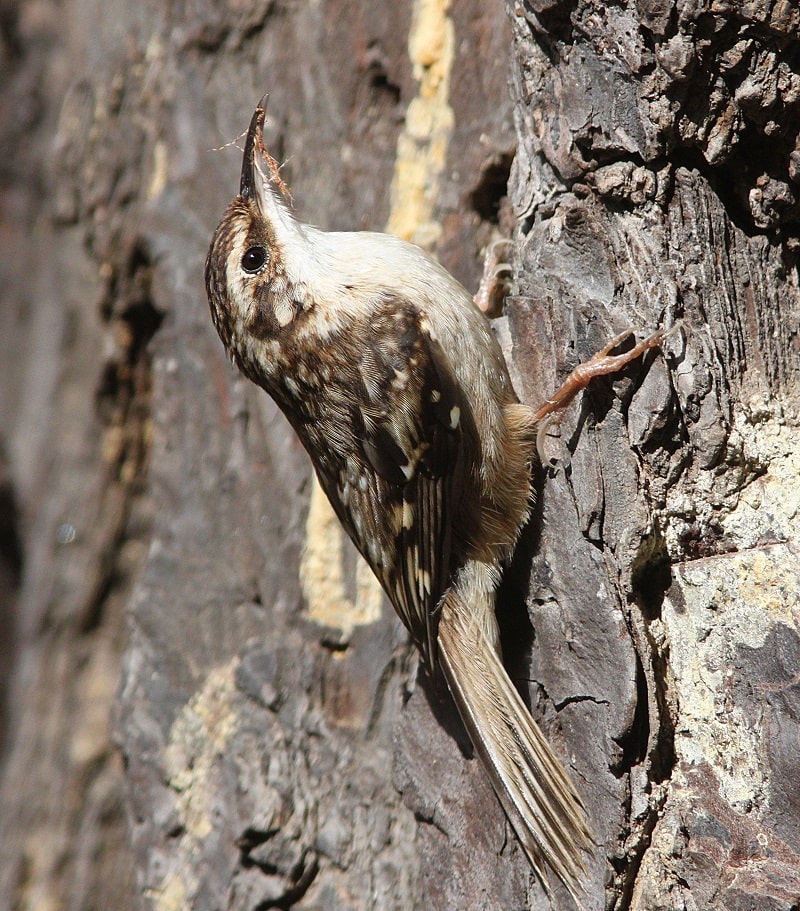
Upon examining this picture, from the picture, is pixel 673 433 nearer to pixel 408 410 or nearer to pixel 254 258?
pixel 408 410

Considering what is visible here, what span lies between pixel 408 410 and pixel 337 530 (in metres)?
0.58

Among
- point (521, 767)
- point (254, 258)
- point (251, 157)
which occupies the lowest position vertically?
point (521, 767)

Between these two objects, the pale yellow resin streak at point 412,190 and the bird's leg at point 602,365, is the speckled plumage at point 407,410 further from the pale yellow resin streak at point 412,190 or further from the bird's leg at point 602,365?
the pale yellow resin streak at point 412,190

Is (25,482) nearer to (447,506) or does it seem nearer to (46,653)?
(46,653)

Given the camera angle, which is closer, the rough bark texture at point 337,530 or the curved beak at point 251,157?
the rough bark texture at point 337,530

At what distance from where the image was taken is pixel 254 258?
6.88 ft

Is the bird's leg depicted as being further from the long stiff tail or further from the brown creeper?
the long stiff tail

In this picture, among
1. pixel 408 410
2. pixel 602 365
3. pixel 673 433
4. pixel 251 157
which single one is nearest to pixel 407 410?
pixel 408 410

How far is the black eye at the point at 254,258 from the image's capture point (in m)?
2.09

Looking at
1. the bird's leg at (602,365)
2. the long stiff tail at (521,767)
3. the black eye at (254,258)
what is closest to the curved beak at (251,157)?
the black eye at (254,258)

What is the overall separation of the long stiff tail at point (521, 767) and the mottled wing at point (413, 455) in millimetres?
118

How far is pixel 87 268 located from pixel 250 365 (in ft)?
4.71

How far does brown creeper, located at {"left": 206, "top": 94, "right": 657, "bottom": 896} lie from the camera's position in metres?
1.94

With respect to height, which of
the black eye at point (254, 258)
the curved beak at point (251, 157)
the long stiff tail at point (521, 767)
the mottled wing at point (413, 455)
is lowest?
the long stiff tail at point (521, 767)
